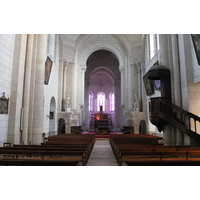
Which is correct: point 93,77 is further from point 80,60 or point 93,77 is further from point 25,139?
point 25,139

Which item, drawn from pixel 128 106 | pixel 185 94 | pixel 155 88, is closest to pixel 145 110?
pixel 128 106

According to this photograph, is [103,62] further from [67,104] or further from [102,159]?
[102,159]

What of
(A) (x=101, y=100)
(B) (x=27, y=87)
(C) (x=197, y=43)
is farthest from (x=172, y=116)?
(A) (x=101, y=100)

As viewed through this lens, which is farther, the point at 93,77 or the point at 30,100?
the point at 93,77

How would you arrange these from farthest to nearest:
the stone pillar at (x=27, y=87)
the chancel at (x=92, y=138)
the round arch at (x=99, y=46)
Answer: the round arch at (x=99, y=46), the stone pillar at (x=27, y=87), the chancel at (x=92, y=138)

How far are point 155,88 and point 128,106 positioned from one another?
276 inches

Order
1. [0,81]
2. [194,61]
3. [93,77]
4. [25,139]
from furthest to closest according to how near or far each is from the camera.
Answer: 1. [93,77]
2. [25,139]
3. [194,61]
4. [0,81]

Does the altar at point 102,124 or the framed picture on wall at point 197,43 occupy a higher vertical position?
the framed picture on wall at point 197,43

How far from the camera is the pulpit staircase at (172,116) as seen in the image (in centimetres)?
766

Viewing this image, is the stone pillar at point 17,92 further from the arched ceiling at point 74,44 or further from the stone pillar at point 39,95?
the arched ceiling at point 74,44

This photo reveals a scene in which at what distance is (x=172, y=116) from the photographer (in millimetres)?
8055

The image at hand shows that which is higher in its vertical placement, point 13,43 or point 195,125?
point 13,43

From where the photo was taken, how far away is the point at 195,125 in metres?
7.37

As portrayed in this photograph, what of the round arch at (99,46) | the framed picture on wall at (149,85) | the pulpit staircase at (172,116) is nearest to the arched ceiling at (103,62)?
the round arch at (99,46)
